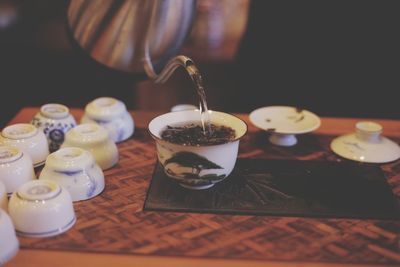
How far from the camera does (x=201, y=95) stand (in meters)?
1.31

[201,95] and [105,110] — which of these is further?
[105,110]

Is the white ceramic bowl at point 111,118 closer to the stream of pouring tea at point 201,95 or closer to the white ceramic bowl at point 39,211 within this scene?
the stream of pouring tea at point 201,95

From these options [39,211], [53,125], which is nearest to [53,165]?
[39,211]

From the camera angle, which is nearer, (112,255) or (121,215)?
(112,255)

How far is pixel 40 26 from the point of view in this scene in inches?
129

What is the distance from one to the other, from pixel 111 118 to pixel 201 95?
0.41 meters

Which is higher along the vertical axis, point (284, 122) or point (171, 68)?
point (171, 68)

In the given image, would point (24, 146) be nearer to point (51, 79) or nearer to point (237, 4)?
point (51, 79)

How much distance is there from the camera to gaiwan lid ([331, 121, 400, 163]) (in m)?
1.51

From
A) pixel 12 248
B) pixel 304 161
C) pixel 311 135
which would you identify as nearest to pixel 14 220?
pixel 12 248

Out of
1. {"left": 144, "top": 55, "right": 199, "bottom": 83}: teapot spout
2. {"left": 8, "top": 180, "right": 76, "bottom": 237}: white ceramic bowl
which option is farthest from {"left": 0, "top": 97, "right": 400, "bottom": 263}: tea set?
{"left": 144, "top": 55, "right": 199, "bottom": 83}: teapot spout

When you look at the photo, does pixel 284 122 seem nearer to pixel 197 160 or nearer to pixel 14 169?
pixel 197 160

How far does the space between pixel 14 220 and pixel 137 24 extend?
2.84 ft

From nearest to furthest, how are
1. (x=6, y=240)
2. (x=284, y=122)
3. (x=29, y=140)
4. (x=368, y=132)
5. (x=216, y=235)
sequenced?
(x=6, y=240)
(x=216, y=235)
(x=29, y=140)
(x=368, y=132)
(x=284, y=122)
